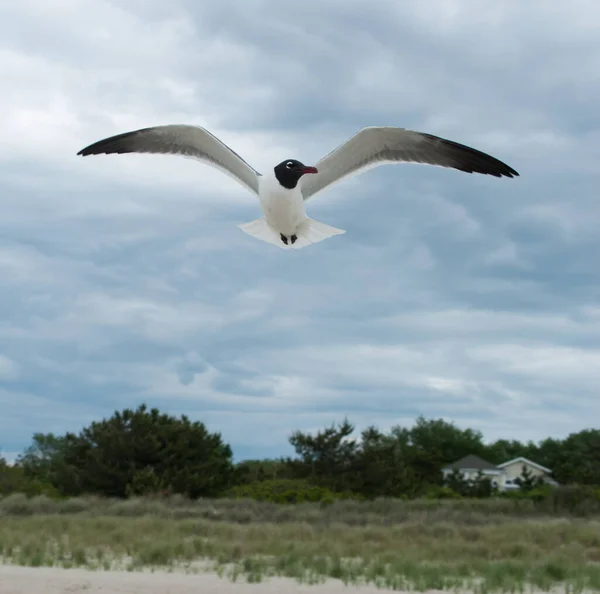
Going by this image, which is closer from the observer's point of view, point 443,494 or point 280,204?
point 280,204

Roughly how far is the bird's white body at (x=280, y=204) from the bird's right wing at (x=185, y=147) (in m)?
0.33

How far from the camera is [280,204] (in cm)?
803

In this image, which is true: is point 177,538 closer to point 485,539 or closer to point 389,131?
point 485,539

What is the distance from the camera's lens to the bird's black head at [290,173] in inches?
322

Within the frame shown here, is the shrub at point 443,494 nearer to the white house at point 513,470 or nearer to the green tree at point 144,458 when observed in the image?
the green tree at point 144,458

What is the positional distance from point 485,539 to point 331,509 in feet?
23.4

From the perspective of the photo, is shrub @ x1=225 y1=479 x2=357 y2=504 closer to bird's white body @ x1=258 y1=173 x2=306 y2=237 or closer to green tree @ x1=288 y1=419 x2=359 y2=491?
green tree @ x1=288 y1=419 x2=359 y2=491

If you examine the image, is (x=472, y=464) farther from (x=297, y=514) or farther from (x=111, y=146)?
(x=111, y=146)

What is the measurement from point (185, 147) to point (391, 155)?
6.24ft

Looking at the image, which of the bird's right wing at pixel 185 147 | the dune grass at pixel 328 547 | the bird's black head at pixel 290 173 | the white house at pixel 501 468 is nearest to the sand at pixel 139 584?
the dune grass at pixel 328 547

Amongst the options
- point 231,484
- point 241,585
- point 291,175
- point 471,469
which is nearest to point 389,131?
point 291,175

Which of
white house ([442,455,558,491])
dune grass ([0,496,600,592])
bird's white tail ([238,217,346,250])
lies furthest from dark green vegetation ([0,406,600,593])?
white house ([442,455,558,491])

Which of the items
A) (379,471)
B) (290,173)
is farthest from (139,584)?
(379,471)

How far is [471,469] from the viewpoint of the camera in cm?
4809
